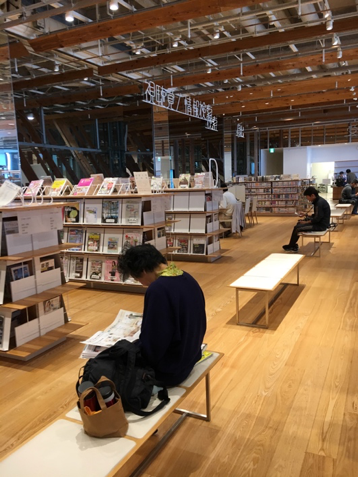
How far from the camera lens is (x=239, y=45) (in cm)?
714

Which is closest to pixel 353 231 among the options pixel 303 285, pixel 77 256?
pixel 303 285

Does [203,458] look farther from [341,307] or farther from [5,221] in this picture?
[341,307]

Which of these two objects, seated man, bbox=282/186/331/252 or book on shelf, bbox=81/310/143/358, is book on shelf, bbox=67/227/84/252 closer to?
book on shelf, bbox=81/310/143/358

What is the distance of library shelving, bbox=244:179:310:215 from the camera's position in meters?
15.3

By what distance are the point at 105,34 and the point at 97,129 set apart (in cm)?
708

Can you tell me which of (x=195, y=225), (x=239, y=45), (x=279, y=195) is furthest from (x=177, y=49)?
(x=279, y=195)

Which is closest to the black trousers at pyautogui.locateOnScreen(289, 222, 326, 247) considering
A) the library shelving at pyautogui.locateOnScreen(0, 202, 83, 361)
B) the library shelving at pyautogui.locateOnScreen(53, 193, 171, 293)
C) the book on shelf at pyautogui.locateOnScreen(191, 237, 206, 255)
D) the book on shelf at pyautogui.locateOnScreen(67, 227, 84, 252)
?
the book on shelf at pyautogui.locateOnScreen(191, 237, 206, 255)

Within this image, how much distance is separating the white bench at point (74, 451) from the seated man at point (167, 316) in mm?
221

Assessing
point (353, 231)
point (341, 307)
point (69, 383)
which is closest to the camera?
point (69, 383)

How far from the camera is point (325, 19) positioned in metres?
6.00

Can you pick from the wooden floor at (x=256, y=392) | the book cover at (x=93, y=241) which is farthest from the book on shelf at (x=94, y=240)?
the wooden floor at (x=256, y=392)

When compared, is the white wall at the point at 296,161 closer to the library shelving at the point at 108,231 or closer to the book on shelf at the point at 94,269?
the library shelving at the point at 108,231

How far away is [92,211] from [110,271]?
3.17 feet

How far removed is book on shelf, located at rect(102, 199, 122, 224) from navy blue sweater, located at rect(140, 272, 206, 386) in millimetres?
3693
